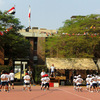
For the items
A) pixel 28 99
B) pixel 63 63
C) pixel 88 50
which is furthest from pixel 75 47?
pixel 28 99

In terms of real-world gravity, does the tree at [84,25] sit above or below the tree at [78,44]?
above

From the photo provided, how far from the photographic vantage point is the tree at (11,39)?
38944 mm

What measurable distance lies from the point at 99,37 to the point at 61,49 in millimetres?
6864

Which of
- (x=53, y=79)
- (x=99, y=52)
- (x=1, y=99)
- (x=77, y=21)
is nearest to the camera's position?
(x=1, y=99)

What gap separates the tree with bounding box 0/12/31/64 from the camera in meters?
38.9

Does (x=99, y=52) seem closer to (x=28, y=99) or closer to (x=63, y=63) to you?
(x=63, y=63)

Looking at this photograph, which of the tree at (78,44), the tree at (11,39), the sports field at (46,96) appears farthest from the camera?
the tree at (78,44)

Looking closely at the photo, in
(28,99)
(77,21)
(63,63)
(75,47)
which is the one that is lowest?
(28,99)

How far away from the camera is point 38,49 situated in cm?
6031

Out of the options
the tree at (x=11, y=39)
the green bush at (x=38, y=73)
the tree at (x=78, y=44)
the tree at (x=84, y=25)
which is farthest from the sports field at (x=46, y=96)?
the tree at (x=84, y=25)

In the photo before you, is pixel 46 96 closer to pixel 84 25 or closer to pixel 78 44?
pixel 78 44

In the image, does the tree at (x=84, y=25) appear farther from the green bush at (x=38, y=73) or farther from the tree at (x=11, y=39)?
the green bush at (x=38, y=73)

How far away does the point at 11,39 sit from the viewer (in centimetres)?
4019

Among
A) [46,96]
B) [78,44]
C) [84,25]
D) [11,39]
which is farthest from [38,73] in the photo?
[46,96]
